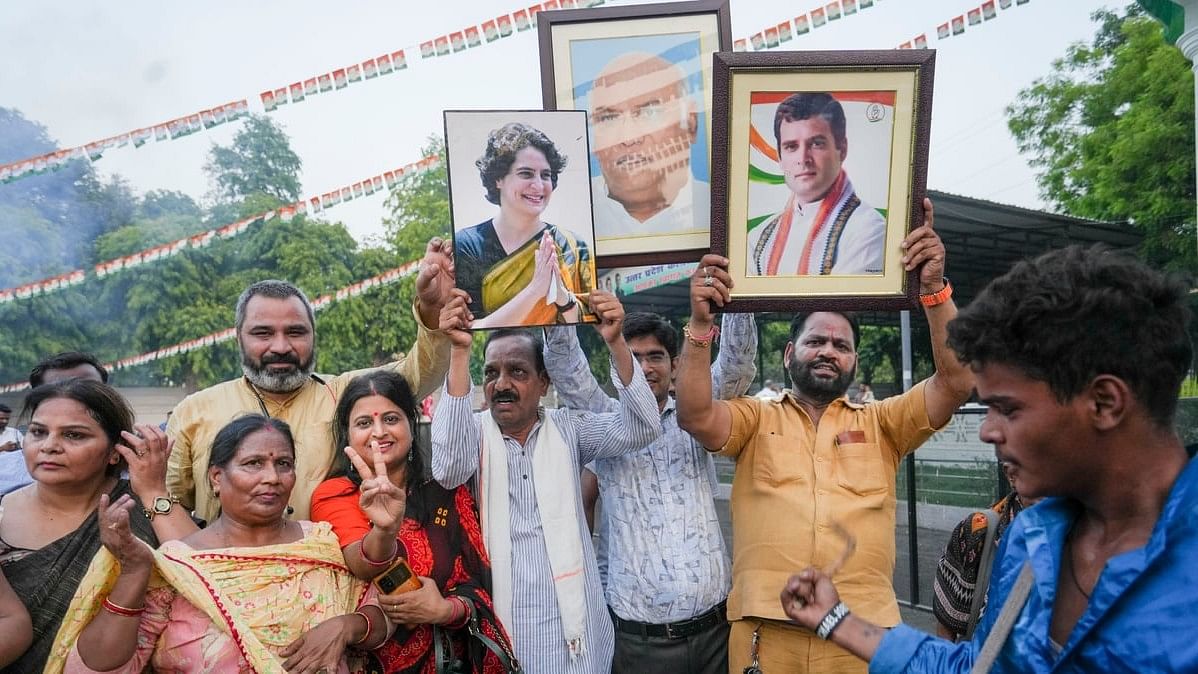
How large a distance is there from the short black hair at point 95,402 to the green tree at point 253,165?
101ft

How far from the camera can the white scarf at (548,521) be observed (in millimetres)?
2941

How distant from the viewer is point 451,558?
2811 mm

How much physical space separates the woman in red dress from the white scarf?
0.08 m

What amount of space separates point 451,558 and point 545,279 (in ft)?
3.30

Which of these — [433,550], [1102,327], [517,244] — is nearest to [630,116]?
[517,244]

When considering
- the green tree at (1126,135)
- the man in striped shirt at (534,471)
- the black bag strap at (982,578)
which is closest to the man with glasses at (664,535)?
the man in striped shirt at (534,471)

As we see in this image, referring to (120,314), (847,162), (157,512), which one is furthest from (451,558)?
(120,314)

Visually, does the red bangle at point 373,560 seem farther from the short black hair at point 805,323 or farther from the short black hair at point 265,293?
the short black hair at point 805,323

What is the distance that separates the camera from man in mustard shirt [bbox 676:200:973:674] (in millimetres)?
2832

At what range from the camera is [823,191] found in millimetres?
2820

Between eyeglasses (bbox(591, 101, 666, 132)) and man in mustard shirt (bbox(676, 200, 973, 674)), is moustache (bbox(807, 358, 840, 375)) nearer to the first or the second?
man in mustard shirt (bbox(676, 200, 973, 674))

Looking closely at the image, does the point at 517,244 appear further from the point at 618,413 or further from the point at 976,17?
the point at 976,17

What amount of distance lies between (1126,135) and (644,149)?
18.4m

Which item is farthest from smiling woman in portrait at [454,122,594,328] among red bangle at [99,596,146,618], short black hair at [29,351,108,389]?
short black hair at [29,351,108,389]
